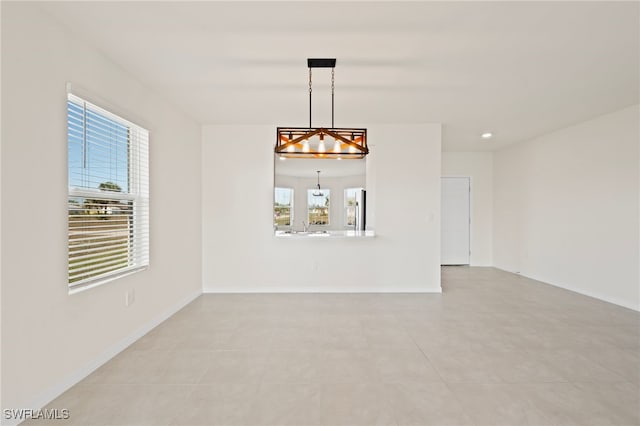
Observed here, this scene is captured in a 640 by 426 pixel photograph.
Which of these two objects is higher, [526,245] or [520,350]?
[526,245]

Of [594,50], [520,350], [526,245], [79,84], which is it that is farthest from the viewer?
[526,245]

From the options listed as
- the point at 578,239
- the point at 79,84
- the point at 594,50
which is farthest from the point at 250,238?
the point at 578,239

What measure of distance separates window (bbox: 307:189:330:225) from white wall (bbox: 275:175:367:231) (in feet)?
0.26

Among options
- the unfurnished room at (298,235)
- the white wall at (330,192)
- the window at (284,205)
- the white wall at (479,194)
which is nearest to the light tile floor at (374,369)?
the unfurnished room at (298,235)

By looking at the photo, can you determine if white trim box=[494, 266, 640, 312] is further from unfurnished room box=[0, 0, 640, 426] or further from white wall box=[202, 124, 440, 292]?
white wall box=[202, 124, 440, 292]

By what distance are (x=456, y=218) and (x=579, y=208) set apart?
2.21m

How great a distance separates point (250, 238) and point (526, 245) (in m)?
4.96

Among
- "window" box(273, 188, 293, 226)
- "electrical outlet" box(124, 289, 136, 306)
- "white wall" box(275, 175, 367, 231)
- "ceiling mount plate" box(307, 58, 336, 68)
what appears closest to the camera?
"ceiling mount plate" box(307, 58, 336, 68)

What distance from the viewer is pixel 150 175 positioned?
3.10m

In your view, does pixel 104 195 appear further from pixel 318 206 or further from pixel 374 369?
pixel 318 206

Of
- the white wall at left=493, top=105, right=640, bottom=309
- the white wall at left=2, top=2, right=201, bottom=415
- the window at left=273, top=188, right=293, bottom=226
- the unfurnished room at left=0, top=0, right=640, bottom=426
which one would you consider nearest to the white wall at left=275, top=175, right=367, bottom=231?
the window at left=273, top=188, right=293, bottom=226

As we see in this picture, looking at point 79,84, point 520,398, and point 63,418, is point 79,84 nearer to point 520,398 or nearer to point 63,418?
point 63,418

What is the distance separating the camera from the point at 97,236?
7.77ft

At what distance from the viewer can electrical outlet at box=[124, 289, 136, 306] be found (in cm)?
269
